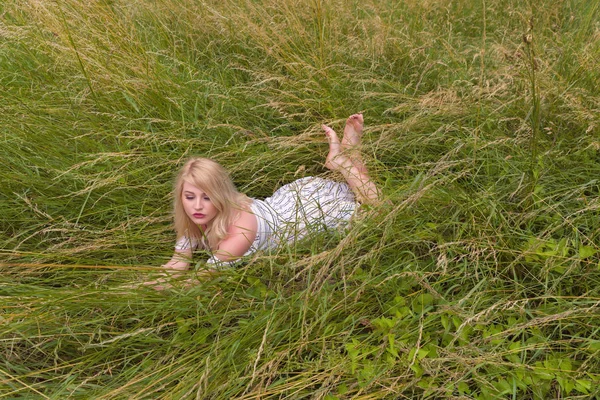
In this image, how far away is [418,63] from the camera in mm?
3023

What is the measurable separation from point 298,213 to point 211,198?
13.9 inches

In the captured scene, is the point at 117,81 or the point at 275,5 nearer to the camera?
the point at 117,81

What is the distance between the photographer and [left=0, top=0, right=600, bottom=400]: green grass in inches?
65.8

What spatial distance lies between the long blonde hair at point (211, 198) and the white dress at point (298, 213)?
0.06 metres

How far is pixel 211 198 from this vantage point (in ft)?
7.64

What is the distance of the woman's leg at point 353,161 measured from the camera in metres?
2.12

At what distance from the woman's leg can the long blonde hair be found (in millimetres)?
428

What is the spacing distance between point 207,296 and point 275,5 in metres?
1.98

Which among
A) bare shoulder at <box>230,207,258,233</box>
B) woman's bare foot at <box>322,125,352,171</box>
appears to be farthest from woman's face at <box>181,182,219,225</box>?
woman's bare foot at <box>322,125,352,171</box>

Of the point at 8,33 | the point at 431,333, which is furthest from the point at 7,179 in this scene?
the point at 431,333

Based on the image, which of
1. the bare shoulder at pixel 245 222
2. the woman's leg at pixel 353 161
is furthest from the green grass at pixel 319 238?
the bare shoulder at pixel 245 222

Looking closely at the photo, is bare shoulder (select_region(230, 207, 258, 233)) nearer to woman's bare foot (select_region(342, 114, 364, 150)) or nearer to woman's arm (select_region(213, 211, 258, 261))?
woman's arm (select_region(213, 211, 258, 261))

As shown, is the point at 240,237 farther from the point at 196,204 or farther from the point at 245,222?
the point at 196,204

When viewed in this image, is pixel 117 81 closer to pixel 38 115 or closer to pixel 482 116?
pixel 38 115
